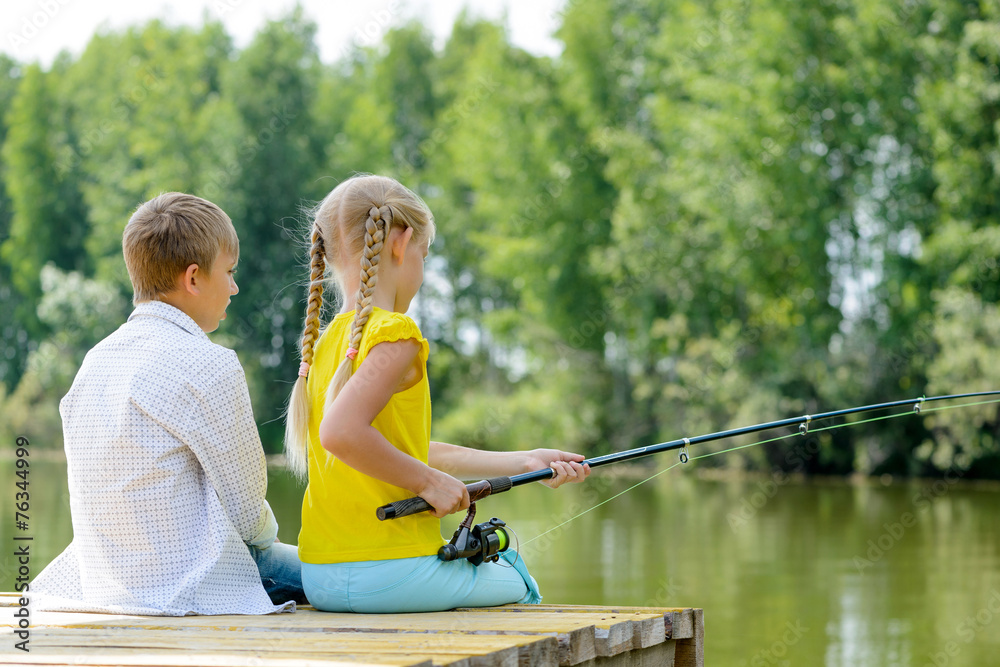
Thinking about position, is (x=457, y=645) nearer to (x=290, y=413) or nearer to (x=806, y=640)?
(x=290, y=413)

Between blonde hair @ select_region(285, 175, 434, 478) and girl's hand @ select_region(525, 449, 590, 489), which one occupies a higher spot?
blonde hair @ select_region(285, 175, 434, 478)

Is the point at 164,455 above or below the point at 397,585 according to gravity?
above

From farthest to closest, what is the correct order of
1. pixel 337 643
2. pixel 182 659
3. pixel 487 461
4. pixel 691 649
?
pixel 487 461
pixel 691 649
pixel 337 643
pixel 182 659

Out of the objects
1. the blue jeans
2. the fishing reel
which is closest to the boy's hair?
the blue jeans

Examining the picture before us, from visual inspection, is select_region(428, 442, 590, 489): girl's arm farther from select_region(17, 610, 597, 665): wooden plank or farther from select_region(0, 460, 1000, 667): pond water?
select_region(0, 460, 1000, 667): pond water

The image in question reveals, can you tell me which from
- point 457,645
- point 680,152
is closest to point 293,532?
point 457,645

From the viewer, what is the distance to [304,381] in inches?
A: 109

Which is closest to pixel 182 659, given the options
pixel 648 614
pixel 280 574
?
pixel 280 574

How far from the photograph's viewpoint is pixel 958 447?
19312 millimetres

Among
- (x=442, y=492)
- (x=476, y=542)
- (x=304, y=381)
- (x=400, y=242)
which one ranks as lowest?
(x=476, y=542)

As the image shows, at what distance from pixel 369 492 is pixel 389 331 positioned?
1.24ft

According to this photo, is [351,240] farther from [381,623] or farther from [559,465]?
[381,623]

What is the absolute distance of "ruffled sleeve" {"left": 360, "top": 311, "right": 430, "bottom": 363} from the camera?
2498mm

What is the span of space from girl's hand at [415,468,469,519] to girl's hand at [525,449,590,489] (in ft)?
1.32
